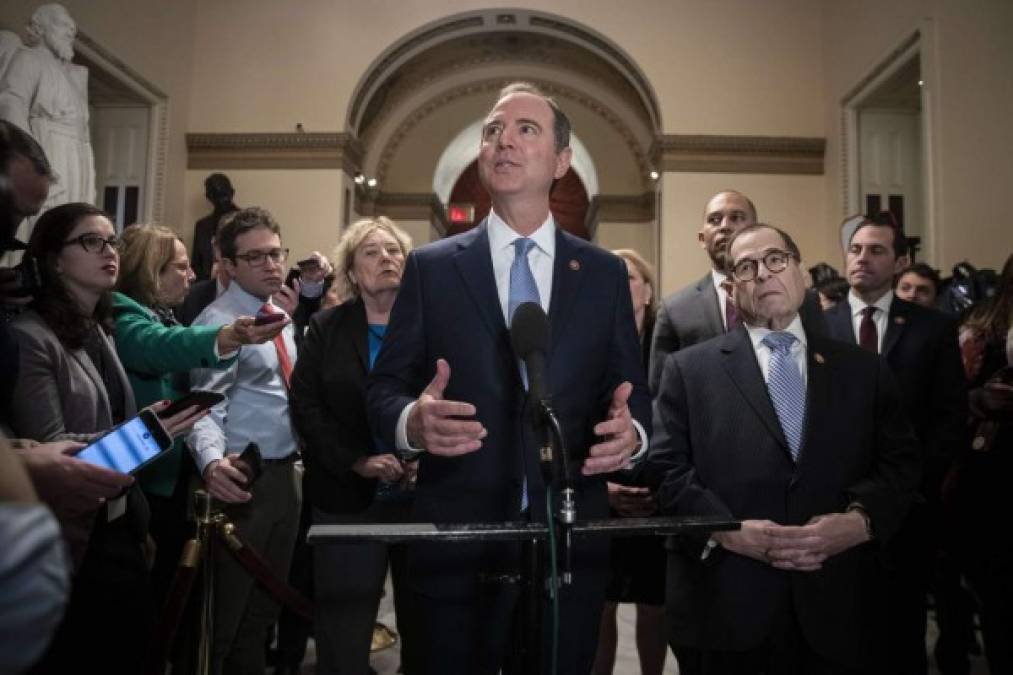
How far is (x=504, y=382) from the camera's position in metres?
1.45

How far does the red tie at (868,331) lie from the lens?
2.96 metres

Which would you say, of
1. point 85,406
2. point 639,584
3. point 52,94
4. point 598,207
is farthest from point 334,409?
point 598,207

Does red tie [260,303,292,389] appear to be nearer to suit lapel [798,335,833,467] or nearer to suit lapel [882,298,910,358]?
suit lapel [798,335,833,467]

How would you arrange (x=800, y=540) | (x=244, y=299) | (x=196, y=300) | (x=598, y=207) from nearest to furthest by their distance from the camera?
(x=800, y=540) → (x=244, y=299) → (x=196, y=300) → (x=598, y=207)

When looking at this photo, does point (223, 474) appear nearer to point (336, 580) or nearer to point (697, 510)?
point (336, 580)

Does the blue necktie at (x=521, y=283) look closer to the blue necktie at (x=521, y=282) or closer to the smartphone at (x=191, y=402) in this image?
the blue necktie at (x=521, y=282)

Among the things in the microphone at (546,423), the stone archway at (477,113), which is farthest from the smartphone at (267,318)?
the stone archway at (477,113)

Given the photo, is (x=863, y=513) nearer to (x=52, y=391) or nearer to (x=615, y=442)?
(x=615, y=442)

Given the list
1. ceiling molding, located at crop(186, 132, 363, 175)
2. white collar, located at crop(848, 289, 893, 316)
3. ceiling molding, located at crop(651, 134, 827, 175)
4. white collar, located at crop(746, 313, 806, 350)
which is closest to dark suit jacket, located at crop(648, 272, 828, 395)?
white collar, located at crop(848, 289, 893, 316)

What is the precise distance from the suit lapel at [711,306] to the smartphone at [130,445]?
2038 millimetres

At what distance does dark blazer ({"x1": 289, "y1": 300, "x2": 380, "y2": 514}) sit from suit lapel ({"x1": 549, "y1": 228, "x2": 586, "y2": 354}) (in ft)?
3.44

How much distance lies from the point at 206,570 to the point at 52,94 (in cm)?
537

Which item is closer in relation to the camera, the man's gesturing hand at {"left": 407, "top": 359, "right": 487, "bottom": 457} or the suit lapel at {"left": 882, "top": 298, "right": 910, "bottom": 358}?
the man's gesturing hand at {"left": 407, "top": 359, "right": 487, "bottom": 457}

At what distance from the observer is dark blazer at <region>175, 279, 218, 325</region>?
131 inches
